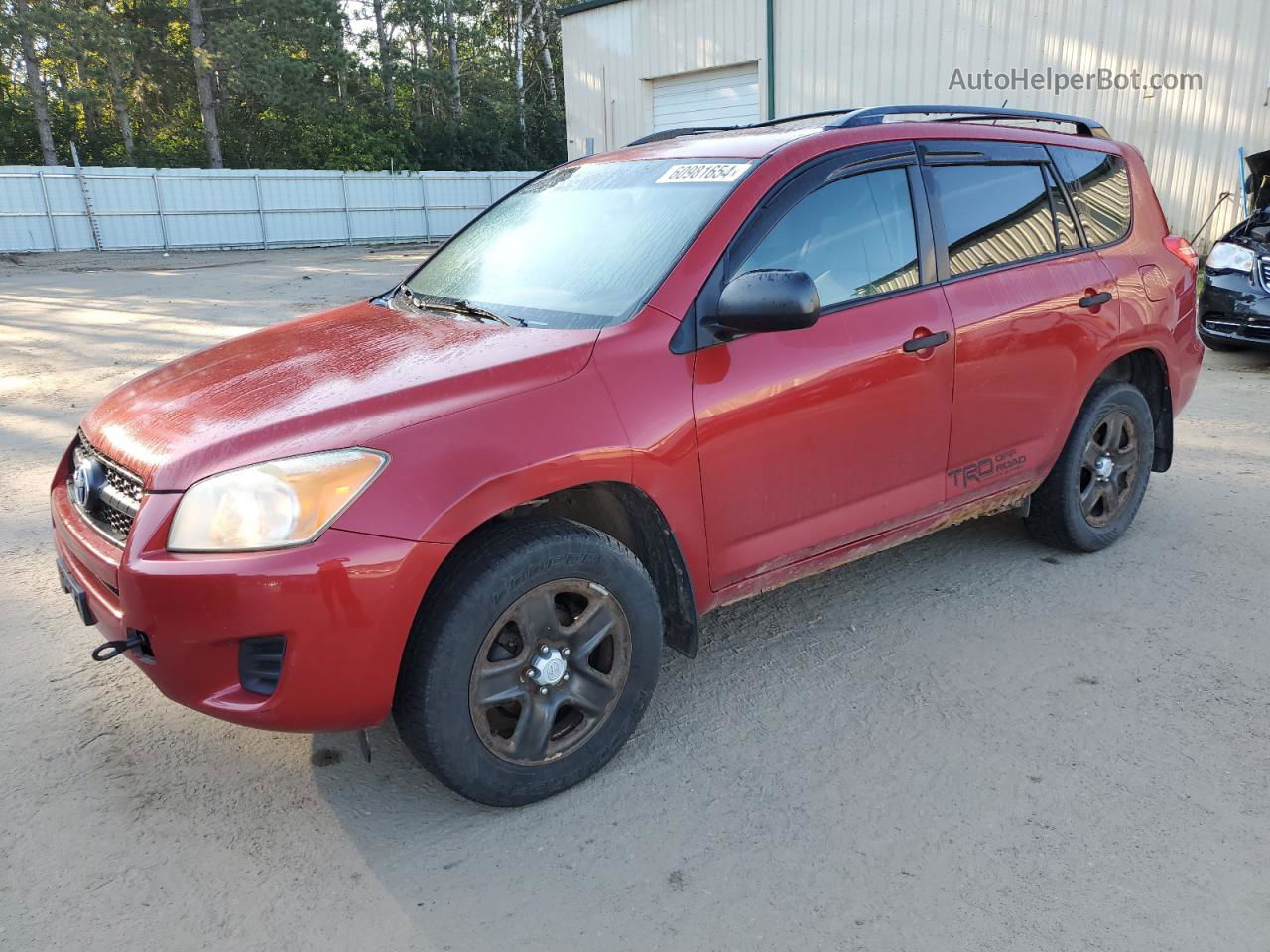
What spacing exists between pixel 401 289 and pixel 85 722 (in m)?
1.88

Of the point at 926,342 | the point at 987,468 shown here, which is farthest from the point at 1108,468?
the point at 926,342

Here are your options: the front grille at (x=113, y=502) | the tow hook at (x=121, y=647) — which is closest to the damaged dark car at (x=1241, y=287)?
the front grille at (x=113, y=502)

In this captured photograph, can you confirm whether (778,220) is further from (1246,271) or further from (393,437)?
(1246,271)

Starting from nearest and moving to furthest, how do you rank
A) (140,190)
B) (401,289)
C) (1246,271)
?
(401,289)
(1246,271)
(140,190)

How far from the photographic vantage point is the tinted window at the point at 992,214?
3514 millimetres

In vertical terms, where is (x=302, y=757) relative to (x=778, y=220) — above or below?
below

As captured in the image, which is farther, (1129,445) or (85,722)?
(1129,445)

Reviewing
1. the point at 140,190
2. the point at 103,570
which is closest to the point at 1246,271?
the point at 103,570

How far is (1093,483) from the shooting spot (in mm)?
4199

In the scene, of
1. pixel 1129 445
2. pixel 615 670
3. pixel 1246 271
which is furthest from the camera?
pixel 1246 271

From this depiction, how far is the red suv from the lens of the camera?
228 centimetres

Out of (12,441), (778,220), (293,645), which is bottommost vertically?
(12,441)

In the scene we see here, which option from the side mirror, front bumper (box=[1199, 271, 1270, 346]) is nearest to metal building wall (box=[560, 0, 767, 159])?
front bumper (box=[1199, 271, 1270, 346])

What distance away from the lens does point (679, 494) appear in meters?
2.76
